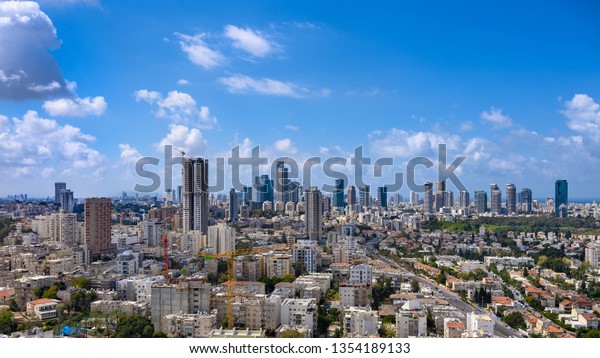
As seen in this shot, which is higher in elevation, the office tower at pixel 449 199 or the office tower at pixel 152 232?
the office tower at pixel 449 199

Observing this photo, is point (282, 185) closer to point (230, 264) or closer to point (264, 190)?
point (264, 190)

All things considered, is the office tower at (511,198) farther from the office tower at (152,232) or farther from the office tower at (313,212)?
the office tower at (152,232)

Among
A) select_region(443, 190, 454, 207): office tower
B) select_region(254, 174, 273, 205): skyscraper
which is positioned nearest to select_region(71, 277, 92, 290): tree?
select_region(254, 174, 273, 205): skyscraper

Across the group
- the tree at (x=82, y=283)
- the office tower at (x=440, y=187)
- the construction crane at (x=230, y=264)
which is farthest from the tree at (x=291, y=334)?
the office tower at (x=440, y=187)


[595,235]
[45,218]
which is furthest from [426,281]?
[45,218]

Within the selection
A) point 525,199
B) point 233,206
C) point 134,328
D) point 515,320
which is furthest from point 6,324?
point 525,199

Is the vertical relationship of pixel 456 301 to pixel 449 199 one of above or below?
below

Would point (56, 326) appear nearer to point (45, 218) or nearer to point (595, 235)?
point (45, 218)
